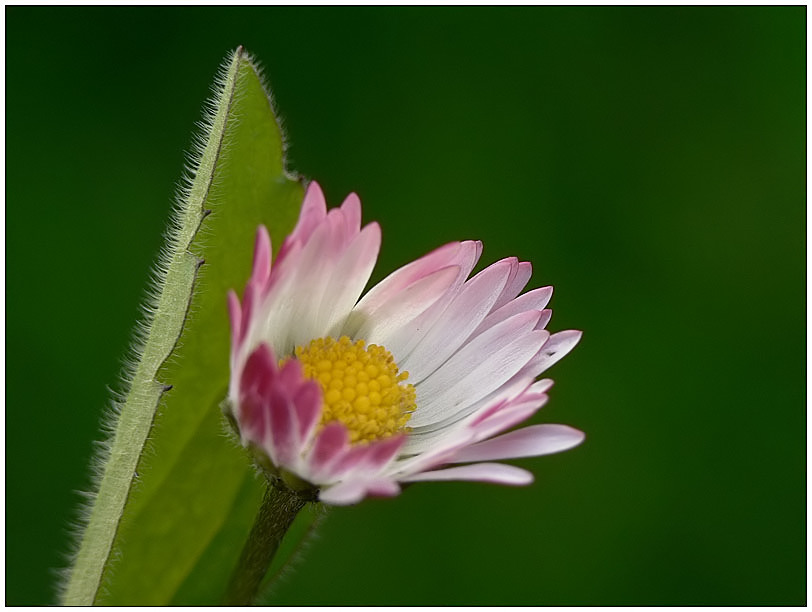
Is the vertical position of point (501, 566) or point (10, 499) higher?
point (501, 566)

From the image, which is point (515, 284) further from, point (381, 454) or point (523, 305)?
point (381, 454)

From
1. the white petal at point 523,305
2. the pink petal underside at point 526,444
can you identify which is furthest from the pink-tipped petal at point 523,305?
the pink petal underside at point 526,444

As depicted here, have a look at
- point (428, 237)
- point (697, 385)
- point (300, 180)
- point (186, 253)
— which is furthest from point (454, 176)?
point (186, 253)

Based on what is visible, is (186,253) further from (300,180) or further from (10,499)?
(10,499)

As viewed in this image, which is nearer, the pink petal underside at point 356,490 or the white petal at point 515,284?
the pink petal underside at point 356,490

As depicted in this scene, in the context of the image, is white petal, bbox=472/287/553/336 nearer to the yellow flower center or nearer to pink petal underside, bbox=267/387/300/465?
the yellow flower center

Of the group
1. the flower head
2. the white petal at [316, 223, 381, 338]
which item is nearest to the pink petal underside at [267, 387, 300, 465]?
the flower head

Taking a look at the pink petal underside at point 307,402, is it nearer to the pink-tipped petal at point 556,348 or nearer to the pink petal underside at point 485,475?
the pink petal underside at point 485,475

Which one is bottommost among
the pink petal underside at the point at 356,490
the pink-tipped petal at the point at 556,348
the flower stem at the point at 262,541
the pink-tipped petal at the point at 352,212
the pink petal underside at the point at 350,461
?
the flower stem at the point at 262,541
